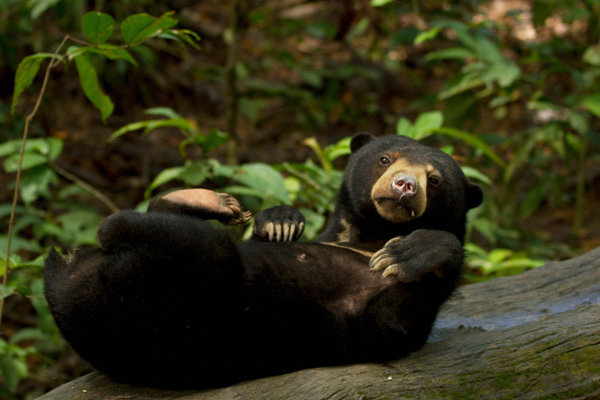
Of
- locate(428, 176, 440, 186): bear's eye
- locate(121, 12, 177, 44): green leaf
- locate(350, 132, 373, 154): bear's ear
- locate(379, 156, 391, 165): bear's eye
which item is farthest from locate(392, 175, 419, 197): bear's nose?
locate(121, 12, 177, 44): green leaf

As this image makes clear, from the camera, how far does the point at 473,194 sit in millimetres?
3039

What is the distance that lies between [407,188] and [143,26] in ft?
4.77

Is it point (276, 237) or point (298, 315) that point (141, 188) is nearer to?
point (276, 237)

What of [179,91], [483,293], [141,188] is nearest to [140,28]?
[483,293]

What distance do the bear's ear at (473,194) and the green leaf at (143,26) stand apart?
67.0 inches

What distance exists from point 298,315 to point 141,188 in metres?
4.93

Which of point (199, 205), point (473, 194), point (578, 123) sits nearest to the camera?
point (199, 205)

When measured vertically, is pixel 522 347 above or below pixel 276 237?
below

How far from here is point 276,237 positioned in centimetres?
282

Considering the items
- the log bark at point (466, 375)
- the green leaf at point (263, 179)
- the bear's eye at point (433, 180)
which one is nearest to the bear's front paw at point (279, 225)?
the green leaf at point (263, 179)

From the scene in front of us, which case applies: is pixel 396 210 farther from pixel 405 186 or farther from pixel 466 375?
pixel 466 375

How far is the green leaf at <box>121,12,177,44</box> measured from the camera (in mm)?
2662

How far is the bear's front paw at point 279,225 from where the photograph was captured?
283 cm

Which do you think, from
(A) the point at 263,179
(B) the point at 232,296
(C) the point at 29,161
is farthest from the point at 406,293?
(C) the point at 29,161
